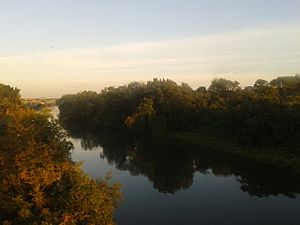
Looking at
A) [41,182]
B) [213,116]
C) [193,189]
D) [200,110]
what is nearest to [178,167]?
[193,189]

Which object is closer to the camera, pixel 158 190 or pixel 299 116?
pixel 158 190

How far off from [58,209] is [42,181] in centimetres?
182

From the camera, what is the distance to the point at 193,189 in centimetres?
4797

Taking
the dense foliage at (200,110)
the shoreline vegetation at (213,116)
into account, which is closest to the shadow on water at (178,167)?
the shoreline vegetation at (213,116)

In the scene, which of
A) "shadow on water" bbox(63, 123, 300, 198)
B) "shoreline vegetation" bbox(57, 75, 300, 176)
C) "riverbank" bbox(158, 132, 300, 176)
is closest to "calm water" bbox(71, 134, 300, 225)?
"shadow on water" bbox(63, 123, 300, 198)

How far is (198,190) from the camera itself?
47.5 metres

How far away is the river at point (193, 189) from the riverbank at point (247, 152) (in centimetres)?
216

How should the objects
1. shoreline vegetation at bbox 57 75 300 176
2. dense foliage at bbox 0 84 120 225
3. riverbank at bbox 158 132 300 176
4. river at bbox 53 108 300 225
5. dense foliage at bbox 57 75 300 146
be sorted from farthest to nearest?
dense foliage at bbox 57 75 300 146
shoreline vegetation at bbox 57 75 300 176
riverbank at bbox 158 132 300 176
river at bbox 53 108 300 225
dense foliage at bbox 0 84 120 225

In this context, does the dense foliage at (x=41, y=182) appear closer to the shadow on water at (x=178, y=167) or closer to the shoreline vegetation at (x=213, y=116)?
the shadow on water at (x=178, y=167)

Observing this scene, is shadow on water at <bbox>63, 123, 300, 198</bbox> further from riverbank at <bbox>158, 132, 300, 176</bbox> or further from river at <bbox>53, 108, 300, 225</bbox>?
riverbank at <bbox>158, 132, 300, 176</bbox>

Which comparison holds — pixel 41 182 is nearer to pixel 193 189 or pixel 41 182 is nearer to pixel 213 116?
pixel 193 189

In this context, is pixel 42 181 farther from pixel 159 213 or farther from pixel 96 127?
pixel 96 127

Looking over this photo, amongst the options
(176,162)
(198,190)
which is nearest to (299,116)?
(176,162)

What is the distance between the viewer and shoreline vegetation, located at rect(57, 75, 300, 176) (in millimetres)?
63344
